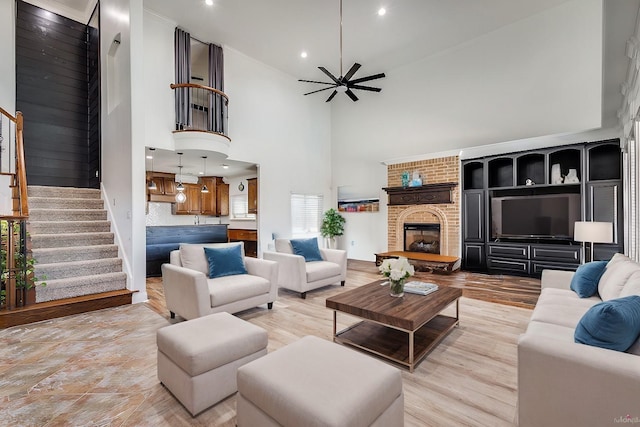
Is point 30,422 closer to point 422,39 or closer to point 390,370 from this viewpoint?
point 390,370

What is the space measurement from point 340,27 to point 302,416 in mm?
6255

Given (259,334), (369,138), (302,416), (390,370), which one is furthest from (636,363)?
(369,138)

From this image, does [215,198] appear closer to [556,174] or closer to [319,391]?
[556,174]

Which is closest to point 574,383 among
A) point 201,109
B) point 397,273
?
point 397,273

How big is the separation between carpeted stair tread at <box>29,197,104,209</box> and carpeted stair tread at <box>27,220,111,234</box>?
533 millimetres

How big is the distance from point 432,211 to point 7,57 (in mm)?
8522

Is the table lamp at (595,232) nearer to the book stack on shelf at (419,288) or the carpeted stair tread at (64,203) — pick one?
the book stack on shelf at (419,288)

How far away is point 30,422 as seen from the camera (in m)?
1.74

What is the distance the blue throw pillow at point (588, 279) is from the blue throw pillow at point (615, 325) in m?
1.50

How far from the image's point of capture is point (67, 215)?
489 centimetres

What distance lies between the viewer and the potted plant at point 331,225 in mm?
7899

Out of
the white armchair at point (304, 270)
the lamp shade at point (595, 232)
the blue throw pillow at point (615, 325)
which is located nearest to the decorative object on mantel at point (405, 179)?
the white armchair at point (304, 270)

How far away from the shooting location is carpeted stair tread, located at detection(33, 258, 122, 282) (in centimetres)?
389

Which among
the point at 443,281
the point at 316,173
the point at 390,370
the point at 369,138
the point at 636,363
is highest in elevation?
the point at 369,138
